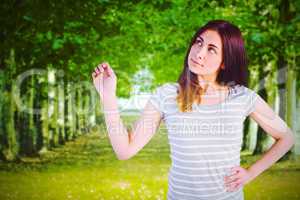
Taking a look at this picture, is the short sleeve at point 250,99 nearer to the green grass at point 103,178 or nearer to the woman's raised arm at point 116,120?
the woman's raised arm at point 116,120

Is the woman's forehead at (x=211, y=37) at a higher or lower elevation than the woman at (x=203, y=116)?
higher

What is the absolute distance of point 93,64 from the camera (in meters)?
12.2

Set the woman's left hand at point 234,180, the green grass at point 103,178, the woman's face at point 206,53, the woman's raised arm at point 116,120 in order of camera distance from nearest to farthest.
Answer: the woman's raised arm at point 116,120 < the woman's left hand at point 234,180 < the woman's face at point 206,53 < the green grass at point 103,178

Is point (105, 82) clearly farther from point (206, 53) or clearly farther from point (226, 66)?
point (226, 66)

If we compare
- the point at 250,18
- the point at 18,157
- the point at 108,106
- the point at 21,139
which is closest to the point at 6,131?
the point at 18,157

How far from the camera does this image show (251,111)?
7.95ft

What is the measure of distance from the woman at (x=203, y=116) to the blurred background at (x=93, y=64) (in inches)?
210

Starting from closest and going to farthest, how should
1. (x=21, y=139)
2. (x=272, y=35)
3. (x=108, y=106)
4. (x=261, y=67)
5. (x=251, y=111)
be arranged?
1. (x=108, y=106)
2. (x=251, y=111)
3. (x=272, y=35)
4. (x=261, y=67)
5. (x=21, y=139)

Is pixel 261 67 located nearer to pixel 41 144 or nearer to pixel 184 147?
pixel 41 144

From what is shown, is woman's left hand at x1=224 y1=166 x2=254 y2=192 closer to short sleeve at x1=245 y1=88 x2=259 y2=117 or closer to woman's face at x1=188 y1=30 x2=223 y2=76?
short sleeve at x1=245 y1=88 x2=259 y2=117

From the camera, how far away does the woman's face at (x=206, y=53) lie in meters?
2.42

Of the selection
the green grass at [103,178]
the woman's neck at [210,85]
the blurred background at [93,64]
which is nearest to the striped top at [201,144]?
the woman's neck at [210,85]

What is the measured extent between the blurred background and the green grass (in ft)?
0.06

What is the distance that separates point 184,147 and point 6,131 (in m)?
9.03
